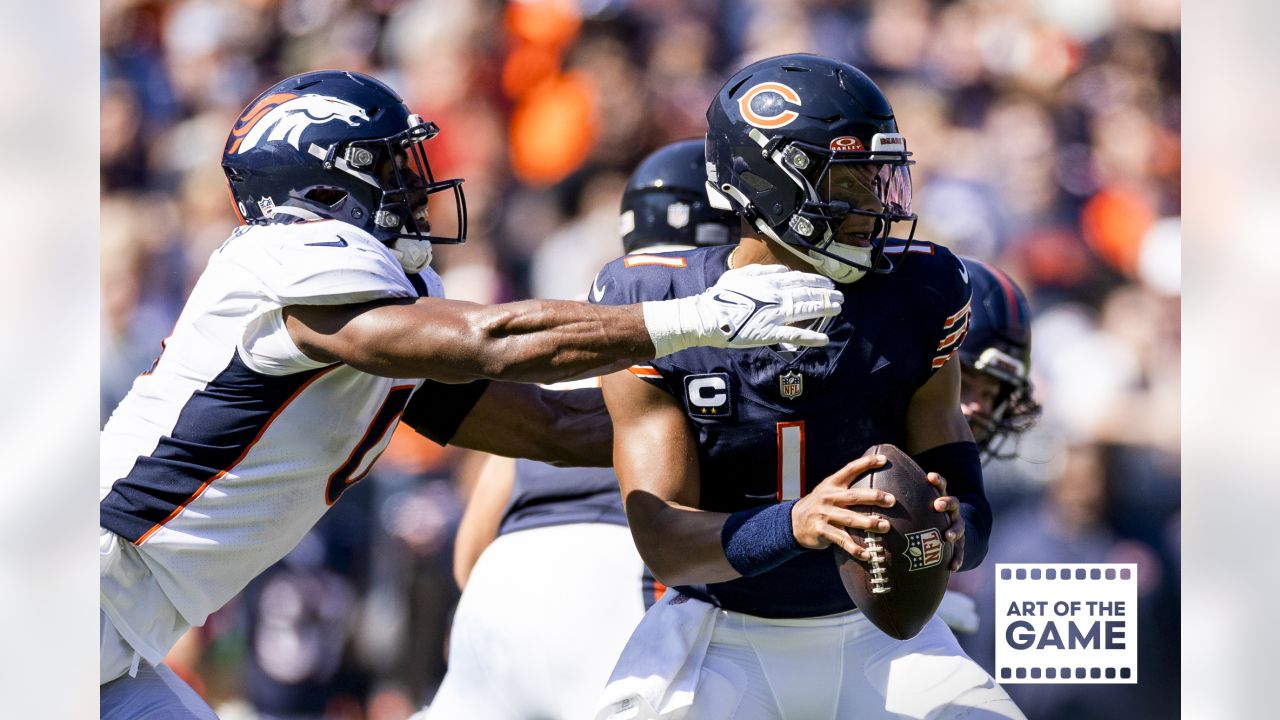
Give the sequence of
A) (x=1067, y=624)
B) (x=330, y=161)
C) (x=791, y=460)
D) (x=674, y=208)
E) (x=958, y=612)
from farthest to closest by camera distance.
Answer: (x=1067, y=624)
(x=674, y=208)
(x=958, y=612)
(x=330, y=161)
(x=791, y=460)

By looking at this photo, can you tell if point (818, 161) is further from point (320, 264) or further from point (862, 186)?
point (320, 264)

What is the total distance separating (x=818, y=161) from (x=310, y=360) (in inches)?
33.0

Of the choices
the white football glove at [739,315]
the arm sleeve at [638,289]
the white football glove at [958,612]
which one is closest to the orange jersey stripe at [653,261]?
the arm sleeve at [638,289]

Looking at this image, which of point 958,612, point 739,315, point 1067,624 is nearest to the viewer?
point 739,315

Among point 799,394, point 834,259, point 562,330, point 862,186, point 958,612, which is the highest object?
point 862,186

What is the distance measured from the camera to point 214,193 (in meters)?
3.40

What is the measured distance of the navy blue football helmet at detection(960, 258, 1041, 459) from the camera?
287 centimetres

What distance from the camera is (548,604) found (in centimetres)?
279

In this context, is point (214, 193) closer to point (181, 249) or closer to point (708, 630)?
point (181, 249)

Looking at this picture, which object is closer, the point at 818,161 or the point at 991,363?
the point at 818,161

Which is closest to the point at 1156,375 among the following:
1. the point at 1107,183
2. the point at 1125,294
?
the point at 1125,294

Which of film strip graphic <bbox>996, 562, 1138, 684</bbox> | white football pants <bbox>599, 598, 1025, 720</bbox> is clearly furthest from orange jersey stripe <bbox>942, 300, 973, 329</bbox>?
film strip graphic <bbox>996, 562, 1138, 684</bbox>

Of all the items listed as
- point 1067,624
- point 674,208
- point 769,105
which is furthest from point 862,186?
point 1067,624

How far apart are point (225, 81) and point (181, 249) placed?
45 centimetres
